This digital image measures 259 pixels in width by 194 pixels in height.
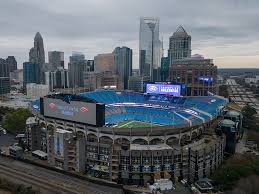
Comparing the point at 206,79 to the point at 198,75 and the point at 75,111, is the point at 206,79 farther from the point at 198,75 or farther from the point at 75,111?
the point at 75,111

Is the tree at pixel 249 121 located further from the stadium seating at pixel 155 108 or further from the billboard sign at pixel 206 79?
the billboard sign at pixel 206 79

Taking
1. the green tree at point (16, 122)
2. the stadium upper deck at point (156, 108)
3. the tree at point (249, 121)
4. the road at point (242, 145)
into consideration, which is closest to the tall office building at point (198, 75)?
the tree at point (249, 121)

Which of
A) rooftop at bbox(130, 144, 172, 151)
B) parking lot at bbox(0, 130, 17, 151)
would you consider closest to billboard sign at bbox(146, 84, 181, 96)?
rooftop at bbox(130, 144, 172, 151)

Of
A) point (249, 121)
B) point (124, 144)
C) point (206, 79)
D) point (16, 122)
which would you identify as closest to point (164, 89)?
point (249, 121)

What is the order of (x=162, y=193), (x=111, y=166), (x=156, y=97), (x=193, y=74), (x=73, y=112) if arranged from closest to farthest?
(x=162, y=193)
(x=111, y=166)
(x=73, y=112)
(x=156, y=97)
(x=193, y=74)

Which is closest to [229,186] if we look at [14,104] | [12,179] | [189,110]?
[189,110]

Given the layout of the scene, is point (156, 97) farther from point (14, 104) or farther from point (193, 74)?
point (14, 104)
